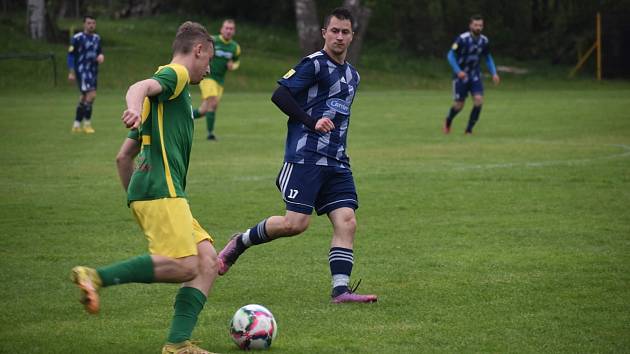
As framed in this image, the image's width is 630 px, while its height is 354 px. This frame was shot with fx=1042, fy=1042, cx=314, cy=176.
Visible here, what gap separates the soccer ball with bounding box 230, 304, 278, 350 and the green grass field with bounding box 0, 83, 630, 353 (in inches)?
4.5

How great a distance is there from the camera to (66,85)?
3300 centimetres

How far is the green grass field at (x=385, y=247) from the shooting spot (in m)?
5.87

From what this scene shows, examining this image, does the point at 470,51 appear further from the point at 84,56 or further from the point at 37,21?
the point at 37,21

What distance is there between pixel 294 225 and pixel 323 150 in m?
0.53

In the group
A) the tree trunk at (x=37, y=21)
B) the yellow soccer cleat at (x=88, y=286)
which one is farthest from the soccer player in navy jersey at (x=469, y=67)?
the tree trunk at (x=37, y=21)

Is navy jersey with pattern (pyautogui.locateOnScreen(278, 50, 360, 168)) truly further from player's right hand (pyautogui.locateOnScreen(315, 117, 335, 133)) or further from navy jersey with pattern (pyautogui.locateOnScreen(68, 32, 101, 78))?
navy jersey with pattern (pyautogui.locateOnScreen(68, 32, 101, 78))

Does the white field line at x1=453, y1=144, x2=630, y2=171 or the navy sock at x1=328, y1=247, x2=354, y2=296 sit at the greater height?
the navy sock at x1=328, y1=247, x2=354, y2=296

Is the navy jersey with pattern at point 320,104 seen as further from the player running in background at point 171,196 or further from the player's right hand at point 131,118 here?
the player's right hand at point 131,118

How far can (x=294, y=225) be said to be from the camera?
6.86 meters

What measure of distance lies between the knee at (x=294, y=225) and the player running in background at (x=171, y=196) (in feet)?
4.78

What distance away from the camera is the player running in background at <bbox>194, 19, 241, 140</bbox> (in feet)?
62.1

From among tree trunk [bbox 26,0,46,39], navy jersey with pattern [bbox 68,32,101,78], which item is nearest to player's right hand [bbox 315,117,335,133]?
navy jersey with pattern [bbox 68,32,101,78]

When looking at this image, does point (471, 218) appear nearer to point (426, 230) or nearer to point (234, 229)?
point (426, 230)

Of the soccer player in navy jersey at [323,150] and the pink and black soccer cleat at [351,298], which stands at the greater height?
the soccer player in navy jersey at [323,150]
